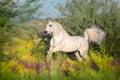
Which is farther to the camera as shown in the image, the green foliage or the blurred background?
the green foliage

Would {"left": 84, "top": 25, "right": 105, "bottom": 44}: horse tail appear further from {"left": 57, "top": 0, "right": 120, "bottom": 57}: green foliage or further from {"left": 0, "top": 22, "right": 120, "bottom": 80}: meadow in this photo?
{"left": 0, "top": 22, "right": 120, "bottom": 80}: meadow

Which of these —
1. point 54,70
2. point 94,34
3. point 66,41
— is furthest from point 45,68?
point 94,34

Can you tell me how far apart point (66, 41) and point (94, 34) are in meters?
1.85

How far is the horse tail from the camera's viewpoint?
594 inches

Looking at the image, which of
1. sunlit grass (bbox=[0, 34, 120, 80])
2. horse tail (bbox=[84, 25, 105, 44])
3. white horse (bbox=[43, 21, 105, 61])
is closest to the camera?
sunlit grass (bbox=[0, 34, 120, 80])

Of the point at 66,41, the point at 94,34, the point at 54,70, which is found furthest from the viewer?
the point at 94,34

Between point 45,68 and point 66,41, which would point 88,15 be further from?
point 45,68

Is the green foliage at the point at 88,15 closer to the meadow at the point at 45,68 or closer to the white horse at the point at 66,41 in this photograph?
the white horse at the point at 66,41

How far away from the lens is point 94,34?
50.2 feet

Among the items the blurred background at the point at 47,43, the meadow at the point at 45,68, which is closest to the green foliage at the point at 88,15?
the blurred background at the point at 47,43

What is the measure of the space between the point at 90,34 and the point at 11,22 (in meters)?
4.63

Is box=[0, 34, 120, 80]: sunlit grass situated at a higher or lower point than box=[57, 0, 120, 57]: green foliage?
lower

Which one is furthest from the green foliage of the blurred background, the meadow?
the meadow

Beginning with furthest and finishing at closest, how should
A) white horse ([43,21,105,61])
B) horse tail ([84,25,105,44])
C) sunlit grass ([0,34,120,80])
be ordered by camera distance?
horse tail ([84,25,105,44]) < white horse ([43,21,105,61]) < sunlit grass ([0,34,120,80])
